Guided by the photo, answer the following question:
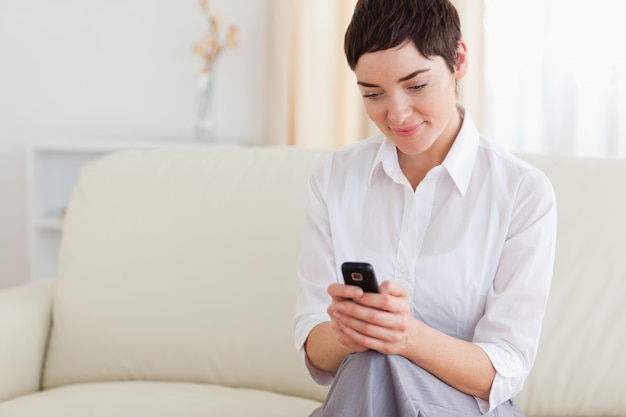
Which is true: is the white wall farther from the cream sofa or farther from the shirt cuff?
the shirt cuff

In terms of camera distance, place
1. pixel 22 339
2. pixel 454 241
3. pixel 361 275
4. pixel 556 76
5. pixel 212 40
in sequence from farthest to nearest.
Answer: pixel 212 40 < pixel 556 76 < pixel 22 339 < pixel 454 241 < pixel 361 275

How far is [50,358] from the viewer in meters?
1.92

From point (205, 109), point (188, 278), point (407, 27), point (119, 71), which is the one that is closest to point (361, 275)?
point (407, 27)

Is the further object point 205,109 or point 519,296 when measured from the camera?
point 205,109

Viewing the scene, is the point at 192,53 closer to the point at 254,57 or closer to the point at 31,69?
the point at 254,57

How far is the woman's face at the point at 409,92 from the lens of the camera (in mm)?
1265

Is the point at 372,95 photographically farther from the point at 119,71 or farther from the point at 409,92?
the point at 119,71

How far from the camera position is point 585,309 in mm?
1721

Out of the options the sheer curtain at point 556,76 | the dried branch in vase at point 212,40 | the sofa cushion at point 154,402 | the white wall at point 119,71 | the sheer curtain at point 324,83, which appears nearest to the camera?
the sofa cushion at point 154,402

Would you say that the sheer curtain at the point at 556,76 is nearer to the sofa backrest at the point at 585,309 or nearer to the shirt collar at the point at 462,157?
the sofa backrest at the point at 585,309

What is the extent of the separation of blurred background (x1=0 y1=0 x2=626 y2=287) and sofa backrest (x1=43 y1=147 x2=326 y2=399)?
1.22m

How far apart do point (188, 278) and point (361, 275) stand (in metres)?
0.78

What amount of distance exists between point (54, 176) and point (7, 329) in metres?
1.70

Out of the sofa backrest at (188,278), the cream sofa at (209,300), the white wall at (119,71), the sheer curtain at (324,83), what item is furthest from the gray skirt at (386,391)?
the white wall at (119,71)
